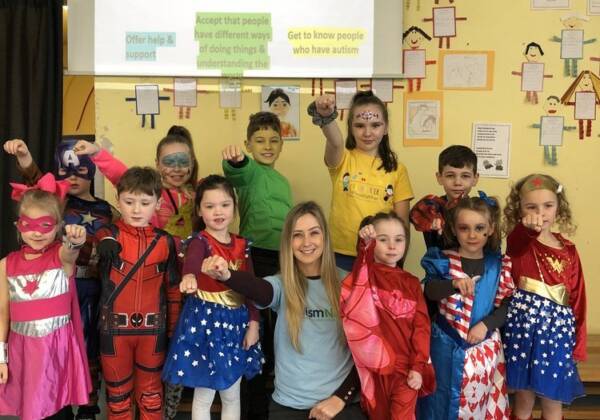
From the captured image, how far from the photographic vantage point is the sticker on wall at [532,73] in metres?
3.26

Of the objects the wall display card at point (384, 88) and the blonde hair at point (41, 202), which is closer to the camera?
the blonde hair at point (41, 202)

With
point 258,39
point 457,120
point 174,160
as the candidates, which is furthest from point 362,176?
point 258,39

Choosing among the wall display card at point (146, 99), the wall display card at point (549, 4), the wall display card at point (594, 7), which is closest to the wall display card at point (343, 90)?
the wall display card at point (146, 99)

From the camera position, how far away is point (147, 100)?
3.22 metres

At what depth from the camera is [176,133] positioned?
267 centimetres

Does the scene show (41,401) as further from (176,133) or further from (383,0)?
(383,0)

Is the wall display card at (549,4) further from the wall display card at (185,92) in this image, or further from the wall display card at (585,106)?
the wall display card at (185,92)

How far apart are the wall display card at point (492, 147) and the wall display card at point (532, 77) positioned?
10.1 inches

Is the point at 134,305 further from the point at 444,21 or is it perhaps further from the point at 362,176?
the point at 444,21

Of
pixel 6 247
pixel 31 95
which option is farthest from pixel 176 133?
pixel 6 247

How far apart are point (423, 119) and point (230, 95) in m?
1.18

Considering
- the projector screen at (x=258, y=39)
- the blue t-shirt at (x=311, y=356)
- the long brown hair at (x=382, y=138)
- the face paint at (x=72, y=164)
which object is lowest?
the blue t-shirt at (x=311, y=356)

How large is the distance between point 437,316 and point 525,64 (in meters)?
1.93

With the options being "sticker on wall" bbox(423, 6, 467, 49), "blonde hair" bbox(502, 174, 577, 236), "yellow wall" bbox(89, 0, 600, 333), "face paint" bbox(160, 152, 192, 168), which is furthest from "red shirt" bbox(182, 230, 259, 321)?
"sticker on wall" bbox(423, 6, 467, 49)
